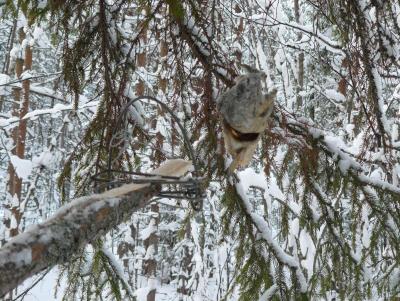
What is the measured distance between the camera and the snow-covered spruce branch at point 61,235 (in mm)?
717

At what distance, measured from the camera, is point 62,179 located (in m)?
2.06

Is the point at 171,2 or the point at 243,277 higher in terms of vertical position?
the point at 171,2

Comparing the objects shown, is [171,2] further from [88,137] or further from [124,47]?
[88,137]

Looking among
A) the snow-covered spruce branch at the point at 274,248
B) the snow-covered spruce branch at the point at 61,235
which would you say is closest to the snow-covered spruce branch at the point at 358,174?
the snow-covered spruce branch at the point at 274,248

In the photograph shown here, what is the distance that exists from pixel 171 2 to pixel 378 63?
41.9 inches

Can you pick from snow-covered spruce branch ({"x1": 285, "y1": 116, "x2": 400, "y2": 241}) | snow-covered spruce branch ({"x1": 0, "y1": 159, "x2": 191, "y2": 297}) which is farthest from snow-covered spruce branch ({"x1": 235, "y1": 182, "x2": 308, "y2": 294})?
snow-covered spruce branch ({"x1": 0, "y1": 159, "x2": 191, "y2": 297})

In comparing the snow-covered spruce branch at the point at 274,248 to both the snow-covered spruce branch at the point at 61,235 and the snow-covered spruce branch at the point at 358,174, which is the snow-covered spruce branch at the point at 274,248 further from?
the snow-covered spruce branch at the point at 61,235

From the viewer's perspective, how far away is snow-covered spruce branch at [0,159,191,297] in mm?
717

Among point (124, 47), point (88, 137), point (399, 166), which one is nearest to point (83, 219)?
point (88, 137)

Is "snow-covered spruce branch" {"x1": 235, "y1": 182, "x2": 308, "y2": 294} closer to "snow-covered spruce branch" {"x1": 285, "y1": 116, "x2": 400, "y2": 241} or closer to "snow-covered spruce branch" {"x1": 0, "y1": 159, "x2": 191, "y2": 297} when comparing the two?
"snow-covered spruce branch" {"x1": 285, "y1": 116, "x2": 400, "y2": 241}

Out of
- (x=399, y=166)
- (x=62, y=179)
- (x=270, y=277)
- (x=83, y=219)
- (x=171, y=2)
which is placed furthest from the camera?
(x=399, y=166)

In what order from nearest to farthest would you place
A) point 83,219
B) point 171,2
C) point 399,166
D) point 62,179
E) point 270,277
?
point 83,219 < point 171,2 < point 270,277 < point 62,179 < point 399,166

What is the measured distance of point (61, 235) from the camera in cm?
83

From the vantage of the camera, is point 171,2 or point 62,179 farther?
point 62,179
